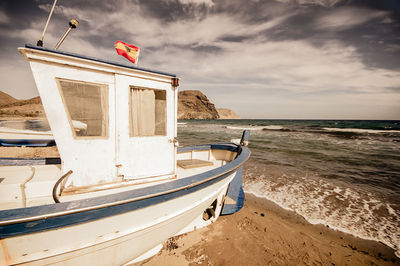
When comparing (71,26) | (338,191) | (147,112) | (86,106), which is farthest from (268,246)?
(71,26)

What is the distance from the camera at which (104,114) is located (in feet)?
9.80

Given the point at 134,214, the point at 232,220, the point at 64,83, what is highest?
the point at 64,83

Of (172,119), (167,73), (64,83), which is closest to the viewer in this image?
(64,83)

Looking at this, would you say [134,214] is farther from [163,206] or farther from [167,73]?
[167,73]

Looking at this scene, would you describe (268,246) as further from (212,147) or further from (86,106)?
(86,106)

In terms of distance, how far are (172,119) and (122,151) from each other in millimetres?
1218

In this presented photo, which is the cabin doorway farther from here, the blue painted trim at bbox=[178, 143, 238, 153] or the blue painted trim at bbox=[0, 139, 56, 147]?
the blue painted trim at bbox=[0, 139, 56, 147]

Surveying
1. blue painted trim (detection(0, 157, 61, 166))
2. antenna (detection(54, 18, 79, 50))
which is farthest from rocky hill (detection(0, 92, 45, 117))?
antenna (detection(54, 18, 79, 50))

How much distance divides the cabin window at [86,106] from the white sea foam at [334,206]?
20.9 feet

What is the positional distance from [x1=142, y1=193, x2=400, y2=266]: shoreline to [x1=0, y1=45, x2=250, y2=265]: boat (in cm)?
88

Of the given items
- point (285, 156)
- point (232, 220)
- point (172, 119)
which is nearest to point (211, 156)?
point (232, 220)

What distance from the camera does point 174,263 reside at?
3.47 meters

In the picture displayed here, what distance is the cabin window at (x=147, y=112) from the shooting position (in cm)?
323

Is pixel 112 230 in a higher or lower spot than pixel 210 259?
higher
